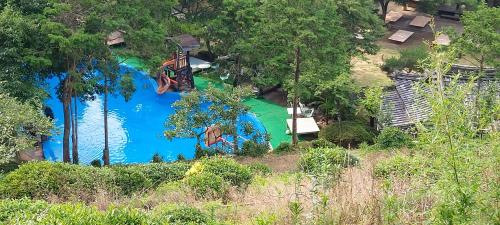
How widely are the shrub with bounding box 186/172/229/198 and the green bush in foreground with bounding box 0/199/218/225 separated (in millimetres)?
1826

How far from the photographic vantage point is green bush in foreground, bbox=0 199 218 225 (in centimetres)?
795

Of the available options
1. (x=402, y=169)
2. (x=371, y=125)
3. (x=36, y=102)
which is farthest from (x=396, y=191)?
(x=371, y=125)

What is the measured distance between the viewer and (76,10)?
18.9 metres

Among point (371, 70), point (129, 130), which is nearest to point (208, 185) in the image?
point (129, 130)

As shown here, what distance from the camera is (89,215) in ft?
26.6

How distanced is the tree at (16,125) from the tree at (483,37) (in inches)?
563

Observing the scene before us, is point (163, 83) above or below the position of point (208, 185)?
below

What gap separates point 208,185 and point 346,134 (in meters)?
12.0

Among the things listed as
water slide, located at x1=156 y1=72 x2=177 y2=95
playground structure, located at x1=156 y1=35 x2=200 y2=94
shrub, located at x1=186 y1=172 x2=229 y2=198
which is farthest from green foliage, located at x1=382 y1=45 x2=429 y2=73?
shrub, located at x1=186 y1=172 x2=229 y2=198

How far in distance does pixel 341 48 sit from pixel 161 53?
267 inches

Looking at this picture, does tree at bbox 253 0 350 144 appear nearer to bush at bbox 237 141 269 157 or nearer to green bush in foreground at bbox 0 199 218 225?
bush at bbox 237 141 269 157

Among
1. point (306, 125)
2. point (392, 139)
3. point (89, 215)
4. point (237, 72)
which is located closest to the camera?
point (89, 215)

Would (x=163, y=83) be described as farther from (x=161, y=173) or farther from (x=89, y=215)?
A: (x=89, y=215)

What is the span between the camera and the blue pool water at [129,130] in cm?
2336
